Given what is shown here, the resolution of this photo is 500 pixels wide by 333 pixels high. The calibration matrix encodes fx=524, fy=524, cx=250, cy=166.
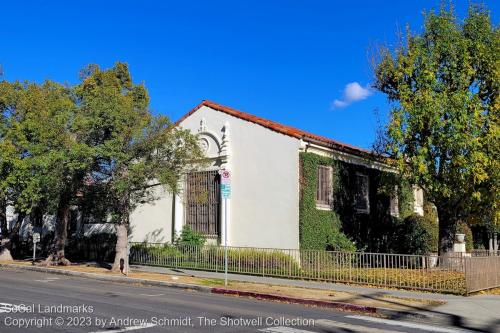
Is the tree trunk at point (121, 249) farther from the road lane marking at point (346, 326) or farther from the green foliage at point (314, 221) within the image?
the road lane marking at point (346, 326)

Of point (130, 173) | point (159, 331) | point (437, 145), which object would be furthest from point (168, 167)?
point (159, 331)

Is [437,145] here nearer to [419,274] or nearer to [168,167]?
[419,274]

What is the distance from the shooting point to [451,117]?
17047mm

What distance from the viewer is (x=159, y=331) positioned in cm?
831

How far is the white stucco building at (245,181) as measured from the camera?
21484 mm

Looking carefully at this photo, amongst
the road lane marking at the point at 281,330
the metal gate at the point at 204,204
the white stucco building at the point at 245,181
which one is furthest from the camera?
the metal gate at the point at 204,204

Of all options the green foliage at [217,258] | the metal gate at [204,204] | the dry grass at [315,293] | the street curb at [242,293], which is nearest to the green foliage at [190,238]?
the metal gate at [204,204]

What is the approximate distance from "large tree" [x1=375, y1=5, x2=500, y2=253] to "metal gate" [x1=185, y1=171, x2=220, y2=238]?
8.60 m

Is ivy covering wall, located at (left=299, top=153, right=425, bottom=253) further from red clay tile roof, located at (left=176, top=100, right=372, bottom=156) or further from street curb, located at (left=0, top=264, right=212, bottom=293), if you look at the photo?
street curb, located at (left=0, top=264, right=212, bottom=293)

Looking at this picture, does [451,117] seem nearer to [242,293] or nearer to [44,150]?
[242,293]

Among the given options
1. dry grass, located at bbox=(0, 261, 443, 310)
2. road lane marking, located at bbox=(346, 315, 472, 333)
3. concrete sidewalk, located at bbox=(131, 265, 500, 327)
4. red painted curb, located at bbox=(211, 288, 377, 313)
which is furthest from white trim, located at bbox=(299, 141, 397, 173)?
road lane marking, located at bbox=(346, 315, 472, 333)

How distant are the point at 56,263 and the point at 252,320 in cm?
1545

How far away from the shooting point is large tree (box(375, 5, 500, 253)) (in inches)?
661

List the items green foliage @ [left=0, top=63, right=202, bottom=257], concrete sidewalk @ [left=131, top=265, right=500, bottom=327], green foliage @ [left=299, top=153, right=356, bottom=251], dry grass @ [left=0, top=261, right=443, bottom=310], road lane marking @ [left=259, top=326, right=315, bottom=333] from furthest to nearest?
green foliage @ [left=299, top=153, right=356, bottom=251], green foliage @ [left=0, top=63, right=202, bottom=257], dry grass @ [left=0, top=261, right=443, bottom=310], concrete sidewalk @ [left=131, top=265, right=500, bottom=327], road lane marking @ [left=259, top=326, right=315, bottom=333]
